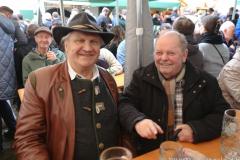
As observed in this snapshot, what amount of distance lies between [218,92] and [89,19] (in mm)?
1000

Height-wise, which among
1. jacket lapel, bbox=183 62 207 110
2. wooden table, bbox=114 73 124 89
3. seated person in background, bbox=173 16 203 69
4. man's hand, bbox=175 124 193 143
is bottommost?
wooden table, bbox=114 73 124 89

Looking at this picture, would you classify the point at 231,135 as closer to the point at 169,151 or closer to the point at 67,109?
the point at 169,151

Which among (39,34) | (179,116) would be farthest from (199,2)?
(179,116)

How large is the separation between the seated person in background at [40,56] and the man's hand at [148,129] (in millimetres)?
2184

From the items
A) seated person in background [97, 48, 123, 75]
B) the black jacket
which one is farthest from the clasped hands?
seated person in background [97, 48, 123, 75]

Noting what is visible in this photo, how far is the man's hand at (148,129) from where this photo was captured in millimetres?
1463

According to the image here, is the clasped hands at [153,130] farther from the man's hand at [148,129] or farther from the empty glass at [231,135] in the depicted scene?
the empty glass at [231,135]

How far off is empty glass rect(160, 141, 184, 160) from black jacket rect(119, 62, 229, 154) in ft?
1.85

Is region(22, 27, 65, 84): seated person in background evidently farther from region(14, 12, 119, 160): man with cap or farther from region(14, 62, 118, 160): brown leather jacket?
region(14, 62, 118, 160): brown leather jacket

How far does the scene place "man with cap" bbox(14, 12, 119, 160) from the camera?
5.25 feet

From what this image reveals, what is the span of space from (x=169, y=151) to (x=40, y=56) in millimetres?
2610

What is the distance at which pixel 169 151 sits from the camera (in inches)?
47.6

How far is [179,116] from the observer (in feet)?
6.24

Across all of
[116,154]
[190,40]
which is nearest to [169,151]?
[116,154]
